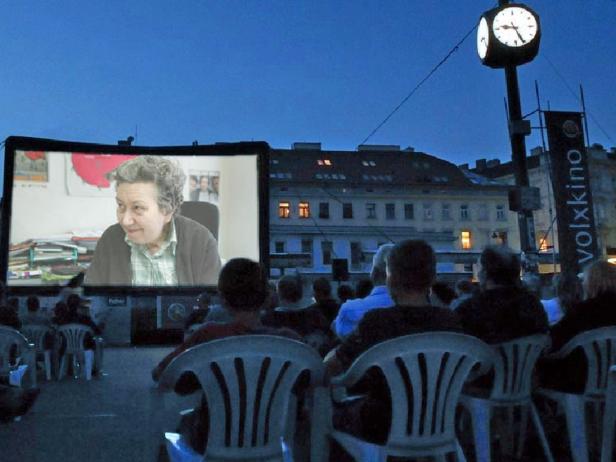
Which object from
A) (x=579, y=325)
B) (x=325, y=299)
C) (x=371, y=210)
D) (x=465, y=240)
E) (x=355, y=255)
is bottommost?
(x=579, y=325)

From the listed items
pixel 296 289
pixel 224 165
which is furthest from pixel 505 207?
pixel 296 289

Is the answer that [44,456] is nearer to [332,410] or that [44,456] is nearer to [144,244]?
[332,410]

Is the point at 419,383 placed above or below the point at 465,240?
below

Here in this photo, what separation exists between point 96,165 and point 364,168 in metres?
38.8

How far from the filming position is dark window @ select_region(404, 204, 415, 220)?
46562 mm

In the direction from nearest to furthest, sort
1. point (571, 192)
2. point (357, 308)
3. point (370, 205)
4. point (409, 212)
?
point (357, 308)
point (571, 192)
point (370, 205)
point (409, 212)

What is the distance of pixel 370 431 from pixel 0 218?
9994mm

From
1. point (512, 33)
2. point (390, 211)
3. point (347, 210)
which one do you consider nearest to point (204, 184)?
point (512, 33)

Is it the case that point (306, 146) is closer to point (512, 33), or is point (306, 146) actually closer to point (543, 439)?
point (512, 33)

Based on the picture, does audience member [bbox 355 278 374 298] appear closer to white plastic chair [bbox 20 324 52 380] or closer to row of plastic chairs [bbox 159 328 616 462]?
row of plastic chairs [bbox 159 328 616 462]

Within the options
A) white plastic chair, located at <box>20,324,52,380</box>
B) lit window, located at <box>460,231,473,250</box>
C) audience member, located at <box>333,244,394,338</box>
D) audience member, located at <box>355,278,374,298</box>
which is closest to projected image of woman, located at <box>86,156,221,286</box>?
white plastic chair, located at <box>20,324,52,380</box>

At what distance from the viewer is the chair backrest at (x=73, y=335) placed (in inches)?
368

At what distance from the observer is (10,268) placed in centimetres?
1035

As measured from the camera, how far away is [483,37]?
10.4 meters
